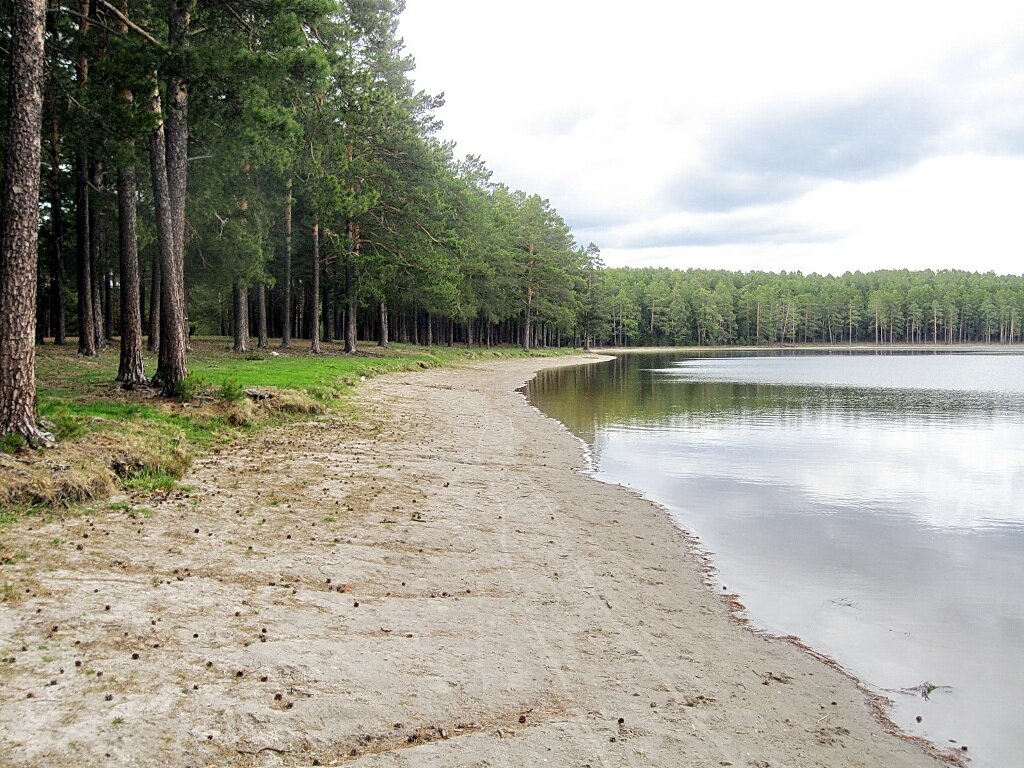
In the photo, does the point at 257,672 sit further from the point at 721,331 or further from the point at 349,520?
the point at 721,331

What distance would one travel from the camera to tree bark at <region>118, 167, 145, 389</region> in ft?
51.9

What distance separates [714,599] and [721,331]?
146 meters

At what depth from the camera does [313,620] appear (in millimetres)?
5902

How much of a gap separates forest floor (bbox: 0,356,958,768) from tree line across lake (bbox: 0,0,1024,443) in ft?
12.2

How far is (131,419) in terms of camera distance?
1203 cm

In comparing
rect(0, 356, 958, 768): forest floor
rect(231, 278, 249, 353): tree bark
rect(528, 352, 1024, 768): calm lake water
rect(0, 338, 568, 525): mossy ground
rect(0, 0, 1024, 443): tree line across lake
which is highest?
rect(0, 0, 1024, 443): tree line across lake

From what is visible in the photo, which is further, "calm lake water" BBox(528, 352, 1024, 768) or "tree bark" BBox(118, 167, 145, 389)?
"tree bark" BBox(118, 167, 145, 389)

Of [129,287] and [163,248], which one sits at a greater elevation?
[163,248]

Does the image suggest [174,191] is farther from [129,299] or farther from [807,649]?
[807,649]

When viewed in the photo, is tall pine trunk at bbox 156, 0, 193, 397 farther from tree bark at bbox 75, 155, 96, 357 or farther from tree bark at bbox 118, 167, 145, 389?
tree bark at bbox 75, 155, 96, 357

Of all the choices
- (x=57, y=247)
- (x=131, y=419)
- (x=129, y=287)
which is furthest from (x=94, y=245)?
(x=131, y=419)

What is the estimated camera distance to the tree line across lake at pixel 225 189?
44.7 feet

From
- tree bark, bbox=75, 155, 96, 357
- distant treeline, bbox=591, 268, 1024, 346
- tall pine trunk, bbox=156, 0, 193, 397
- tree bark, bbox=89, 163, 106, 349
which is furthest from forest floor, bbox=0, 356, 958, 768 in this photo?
distant treeline, bbox=591, 268, 1024, 346

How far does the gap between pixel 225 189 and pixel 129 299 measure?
13.1 m
